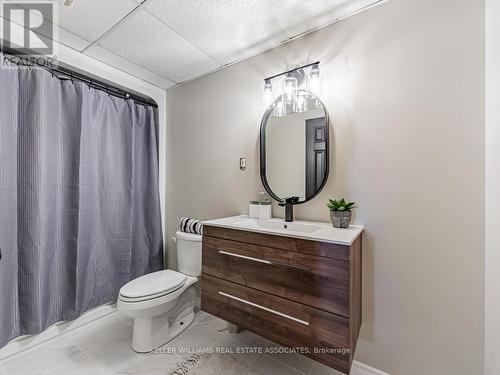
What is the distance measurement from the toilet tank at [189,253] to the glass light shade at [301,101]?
4.34ft

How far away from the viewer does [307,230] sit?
1.41 meters

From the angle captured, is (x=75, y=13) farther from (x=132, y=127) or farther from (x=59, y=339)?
(x=59, y=339)

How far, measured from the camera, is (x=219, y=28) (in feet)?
4.99

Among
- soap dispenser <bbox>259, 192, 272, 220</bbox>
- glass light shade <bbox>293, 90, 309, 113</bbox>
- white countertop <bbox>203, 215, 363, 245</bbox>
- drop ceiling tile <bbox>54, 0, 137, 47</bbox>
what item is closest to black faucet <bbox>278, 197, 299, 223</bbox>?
white countertop <bbox>203, 215, 363, 245</bbox>

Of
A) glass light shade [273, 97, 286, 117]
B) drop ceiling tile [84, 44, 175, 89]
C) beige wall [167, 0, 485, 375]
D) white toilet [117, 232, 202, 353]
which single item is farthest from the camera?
drop ceiling tile [84, 44, 175, 89]

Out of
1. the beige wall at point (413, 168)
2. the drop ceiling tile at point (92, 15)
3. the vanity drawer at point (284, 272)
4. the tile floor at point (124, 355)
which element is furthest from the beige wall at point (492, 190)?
the drop ceiling tile at point (92, 15)

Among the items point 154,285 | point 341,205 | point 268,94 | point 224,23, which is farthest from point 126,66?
point 341,205

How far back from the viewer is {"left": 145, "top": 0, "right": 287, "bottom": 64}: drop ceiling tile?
1.32 metres

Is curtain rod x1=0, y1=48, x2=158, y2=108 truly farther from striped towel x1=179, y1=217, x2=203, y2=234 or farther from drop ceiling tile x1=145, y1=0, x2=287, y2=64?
striped towel x1=179, y1=217, x2=203, y2=234

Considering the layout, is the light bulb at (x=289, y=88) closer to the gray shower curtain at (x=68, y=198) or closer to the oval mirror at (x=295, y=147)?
the oval mirror at (x=295, y=147)

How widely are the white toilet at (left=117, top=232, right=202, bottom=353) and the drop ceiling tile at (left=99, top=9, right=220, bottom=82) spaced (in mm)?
Result: 1541

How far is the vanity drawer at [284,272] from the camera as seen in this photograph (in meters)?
1.04

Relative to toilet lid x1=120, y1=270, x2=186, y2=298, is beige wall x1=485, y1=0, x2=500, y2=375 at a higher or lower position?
higher

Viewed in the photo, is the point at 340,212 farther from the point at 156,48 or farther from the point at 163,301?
the point at 156,48
